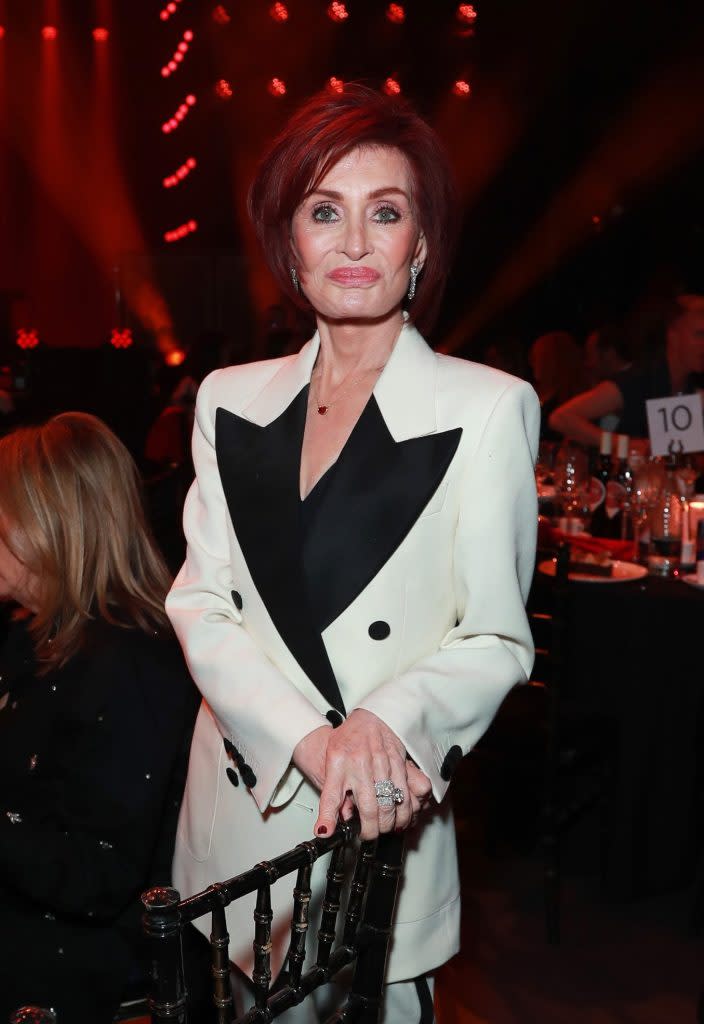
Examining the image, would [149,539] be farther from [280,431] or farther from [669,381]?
[669,381]

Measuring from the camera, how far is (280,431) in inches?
57.9

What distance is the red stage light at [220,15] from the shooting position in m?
7.19

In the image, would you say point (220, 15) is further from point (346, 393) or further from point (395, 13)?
point (346, 393)

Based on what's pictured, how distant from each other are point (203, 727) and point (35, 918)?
425 mm

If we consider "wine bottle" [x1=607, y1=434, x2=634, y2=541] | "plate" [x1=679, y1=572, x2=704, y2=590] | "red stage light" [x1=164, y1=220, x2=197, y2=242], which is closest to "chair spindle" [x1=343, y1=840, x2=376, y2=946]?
"plate" [x1=679, y1=572, x2=704, y2=590]

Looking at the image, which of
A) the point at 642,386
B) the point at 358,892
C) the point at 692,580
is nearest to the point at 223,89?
the point at 642,386

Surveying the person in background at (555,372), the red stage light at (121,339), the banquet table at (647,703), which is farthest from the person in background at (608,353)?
the red stage light at (121,339)

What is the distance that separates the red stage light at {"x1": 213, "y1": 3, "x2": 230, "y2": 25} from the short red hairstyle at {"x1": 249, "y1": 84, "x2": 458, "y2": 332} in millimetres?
6313

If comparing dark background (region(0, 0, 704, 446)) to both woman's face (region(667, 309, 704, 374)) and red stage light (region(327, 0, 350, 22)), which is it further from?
woman's face (region(667, 309, 704, 374))

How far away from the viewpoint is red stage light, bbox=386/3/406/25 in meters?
6.55

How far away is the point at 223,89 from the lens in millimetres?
8289

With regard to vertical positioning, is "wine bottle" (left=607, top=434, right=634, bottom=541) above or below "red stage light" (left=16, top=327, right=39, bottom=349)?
below

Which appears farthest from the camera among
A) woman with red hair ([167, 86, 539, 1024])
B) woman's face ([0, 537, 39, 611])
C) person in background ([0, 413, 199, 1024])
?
woman's face ([0, 537, 39, 611])

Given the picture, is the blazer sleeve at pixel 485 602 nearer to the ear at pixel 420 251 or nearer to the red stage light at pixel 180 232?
the ear at pixel 420 251
